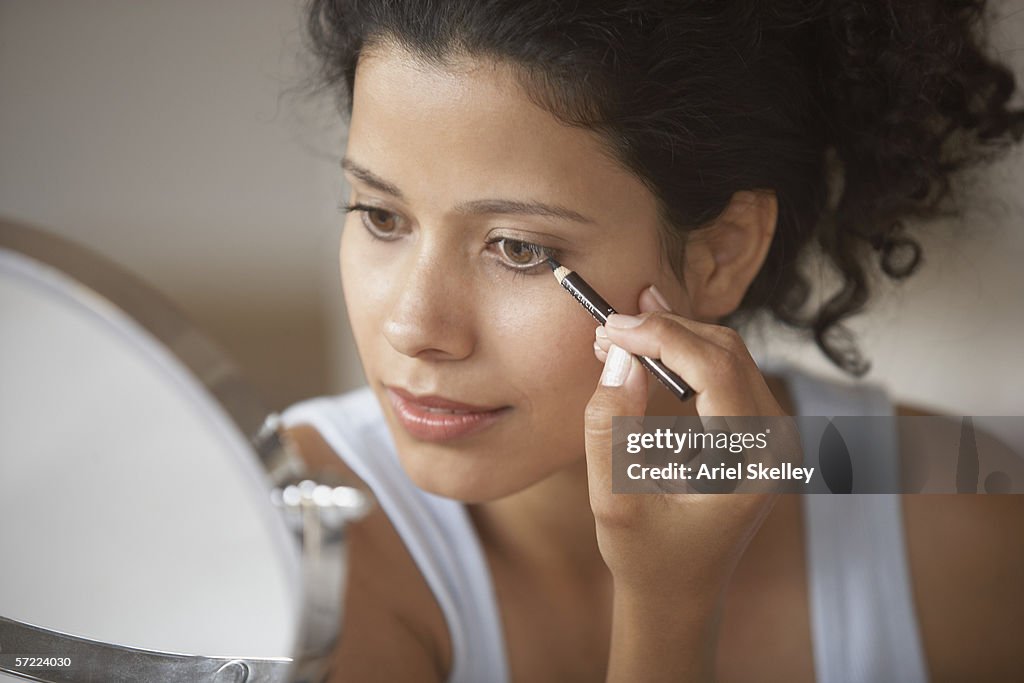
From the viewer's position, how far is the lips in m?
0.56

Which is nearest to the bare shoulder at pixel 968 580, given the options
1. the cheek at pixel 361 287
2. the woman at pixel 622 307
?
the woman at pixel 622 307

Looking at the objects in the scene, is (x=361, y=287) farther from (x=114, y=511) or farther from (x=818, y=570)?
(x=818, y=570)

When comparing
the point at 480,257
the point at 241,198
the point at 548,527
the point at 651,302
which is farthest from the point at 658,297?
the point at 241,198

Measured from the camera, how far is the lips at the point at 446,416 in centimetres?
56

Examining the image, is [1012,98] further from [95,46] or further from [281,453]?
[95,46]

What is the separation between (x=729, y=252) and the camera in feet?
2.00

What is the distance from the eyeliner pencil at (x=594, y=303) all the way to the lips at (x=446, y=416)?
8cm

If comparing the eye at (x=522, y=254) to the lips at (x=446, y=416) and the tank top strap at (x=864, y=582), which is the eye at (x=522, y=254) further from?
the tank top strap at (x=864, y=582)

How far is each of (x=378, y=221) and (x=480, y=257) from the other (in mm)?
79

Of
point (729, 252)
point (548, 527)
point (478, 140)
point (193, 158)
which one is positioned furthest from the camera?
point (193, 158)

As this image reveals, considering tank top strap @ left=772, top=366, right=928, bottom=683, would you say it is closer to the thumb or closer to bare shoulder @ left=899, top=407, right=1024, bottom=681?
bare shoulder @ left=899, top=407, right=1024, bottom=681

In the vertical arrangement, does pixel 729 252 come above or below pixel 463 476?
above

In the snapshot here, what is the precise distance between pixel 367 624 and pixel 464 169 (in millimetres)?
323

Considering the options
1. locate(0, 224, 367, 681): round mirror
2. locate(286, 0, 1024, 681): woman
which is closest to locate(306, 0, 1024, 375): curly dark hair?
locate(286, 0, 1024, 681): woman
